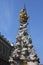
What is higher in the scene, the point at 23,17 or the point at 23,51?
the point at 23,17

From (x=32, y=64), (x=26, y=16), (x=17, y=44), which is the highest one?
(x=26, y=16)

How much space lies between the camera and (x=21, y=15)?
2013 inches

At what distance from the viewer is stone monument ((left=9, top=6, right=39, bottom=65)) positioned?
1864 inches

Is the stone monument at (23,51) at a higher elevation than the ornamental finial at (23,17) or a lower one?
lower

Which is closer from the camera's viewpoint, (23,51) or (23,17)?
(23,51)

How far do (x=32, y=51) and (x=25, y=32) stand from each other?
13.1 ft

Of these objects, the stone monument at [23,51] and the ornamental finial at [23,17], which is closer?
the stone monument at [23,51]

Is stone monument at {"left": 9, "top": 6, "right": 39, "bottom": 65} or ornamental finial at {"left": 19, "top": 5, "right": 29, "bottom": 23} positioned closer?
stone monument at {"left": 9, "top": 6, "right": 39, "bottom": 65}

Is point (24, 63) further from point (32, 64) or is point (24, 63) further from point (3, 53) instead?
point (3, 53)

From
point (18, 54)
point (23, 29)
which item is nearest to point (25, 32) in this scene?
point (23, 29)

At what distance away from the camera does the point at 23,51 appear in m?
48.7

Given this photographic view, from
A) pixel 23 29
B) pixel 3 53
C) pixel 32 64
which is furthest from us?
pixel 3 53

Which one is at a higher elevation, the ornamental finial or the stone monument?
the ornamental finial

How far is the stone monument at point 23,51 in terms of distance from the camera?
47338 millimetres
